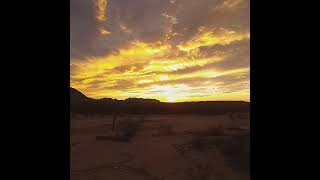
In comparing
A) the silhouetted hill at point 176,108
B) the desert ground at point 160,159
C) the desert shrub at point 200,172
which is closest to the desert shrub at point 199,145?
the desert ground at point 160,159

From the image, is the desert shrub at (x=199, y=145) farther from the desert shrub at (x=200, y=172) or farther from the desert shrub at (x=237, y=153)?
the desert shrub at (x=200, y=172)

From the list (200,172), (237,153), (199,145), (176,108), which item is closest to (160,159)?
(200,172)

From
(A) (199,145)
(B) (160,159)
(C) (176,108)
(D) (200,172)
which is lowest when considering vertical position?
(D) (200,172)

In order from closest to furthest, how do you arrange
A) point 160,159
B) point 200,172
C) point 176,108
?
point 200,172, point 160,159, point 176,108

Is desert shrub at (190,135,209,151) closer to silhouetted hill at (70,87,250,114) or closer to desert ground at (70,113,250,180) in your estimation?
desert ground at (70,113,250,180)

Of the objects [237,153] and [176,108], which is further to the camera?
[176,108]

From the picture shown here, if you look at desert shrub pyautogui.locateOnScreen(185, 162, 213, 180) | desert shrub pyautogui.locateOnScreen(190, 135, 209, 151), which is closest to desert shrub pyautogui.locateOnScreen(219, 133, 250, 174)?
desert shrub pyautogui.locateOnScreen(190, 135, 209, 151)

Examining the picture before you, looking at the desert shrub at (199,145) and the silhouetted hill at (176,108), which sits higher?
the silhouetted hill at (176,108)

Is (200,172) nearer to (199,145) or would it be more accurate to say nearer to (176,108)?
(199,145)
